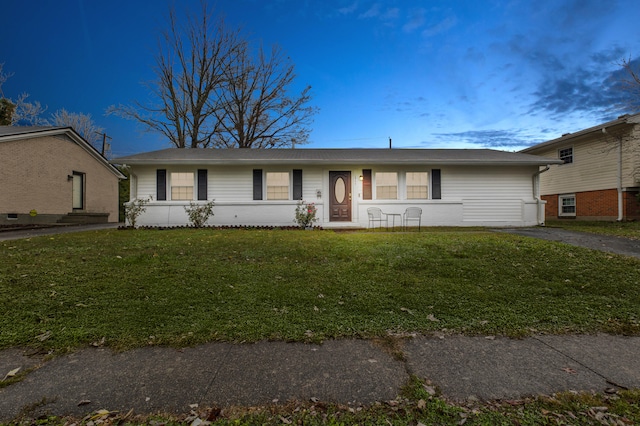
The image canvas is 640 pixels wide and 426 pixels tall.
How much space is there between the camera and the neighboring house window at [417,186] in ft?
41.5

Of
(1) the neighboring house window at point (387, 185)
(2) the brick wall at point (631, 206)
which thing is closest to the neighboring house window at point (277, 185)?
(1) the neighboring house window at point (387, 185)

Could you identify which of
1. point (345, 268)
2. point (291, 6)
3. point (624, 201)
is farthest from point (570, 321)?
point (291, 6)

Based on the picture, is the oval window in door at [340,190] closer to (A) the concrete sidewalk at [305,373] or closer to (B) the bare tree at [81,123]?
(A) the concrete sidewalk at [305,373]

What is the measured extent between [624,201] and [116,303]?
19595 mm

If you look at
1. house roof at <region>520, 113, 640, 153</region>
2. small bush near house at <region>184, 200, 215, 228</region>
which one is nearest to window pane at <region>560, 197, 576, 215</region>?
house roof at <region>520, 113, 640, 153</region>

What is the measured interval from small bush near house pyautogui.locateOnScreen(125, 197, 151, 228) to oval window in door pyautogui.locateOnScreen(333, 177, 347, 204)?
7.89 m

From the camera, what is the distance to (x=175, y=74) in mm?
20828

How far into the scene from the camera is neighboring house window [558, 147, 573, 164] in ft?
53.0

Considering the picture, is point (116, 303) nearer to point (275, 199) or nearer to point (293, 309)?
point (293, 309)

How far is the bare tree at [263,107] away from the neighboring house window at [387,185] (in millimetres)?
11649

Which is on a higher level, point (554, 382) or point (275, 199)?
point (275, 199)

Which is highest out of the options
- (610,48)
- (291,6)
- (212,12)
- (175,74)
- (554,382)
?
(212,12)

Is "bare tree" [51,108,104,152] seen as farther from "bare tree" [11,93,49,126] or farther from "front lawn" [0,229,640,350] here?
"front lawn" [0,229,640,350]

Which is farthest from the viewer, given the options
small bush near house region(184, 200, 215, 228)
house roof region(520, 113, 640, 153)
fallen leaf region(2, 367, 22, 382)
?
house roof region(520, 113, 640, 153)
